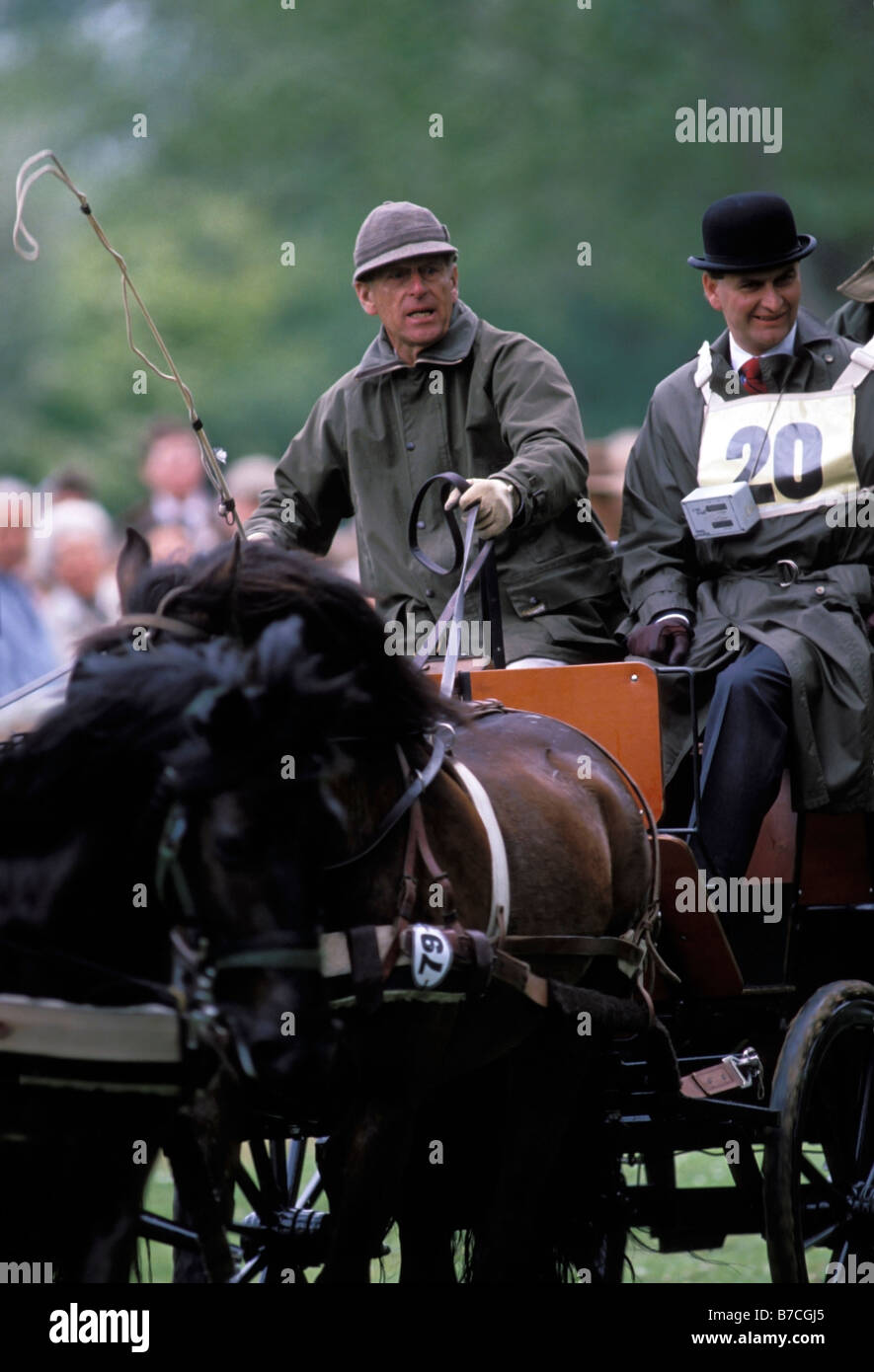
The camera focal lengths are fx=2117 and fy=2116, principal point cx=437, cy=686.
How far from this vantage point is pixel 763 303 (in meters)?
5.12

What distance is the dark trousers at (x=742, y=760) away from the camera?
4734 mm

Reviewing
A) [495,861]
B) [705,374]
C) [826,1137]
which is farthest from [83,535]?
[495,861]

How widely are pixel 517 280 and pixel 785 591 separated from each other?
8186 mm

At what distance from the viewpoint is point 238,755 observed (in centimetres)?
294

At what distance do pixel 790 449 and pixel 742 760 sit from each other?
809 mm

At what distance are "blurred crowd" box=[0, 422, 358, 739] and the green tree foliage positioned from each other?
164 inches

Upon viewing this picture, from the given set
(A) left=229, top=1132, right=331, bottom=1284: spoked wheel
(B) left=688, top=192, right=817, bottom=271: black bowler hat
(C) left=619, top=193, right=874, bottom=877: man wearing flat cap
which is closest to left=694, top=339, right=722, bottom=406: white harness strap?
(C) left=619, top=193, right=874, bottom=877: man wearing flat cap

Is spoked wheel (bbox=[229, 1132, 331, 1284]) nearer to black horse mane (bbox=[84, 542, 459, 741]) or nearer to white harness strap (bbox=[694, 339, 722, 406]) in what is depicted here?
black horse mane (bbox=[84, 542, 459, 741])

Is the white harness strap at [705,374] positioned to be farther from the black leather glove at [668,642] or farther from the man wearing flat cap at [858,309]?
the black leather glove at [668,642]

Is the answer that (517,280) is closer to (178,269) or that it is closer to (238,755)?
(178,269)

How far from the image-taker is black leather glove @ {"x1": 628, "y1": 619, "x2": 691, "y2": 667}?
16.3ft

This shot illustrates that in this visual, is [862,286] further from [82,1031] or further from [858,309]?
[82,1031]

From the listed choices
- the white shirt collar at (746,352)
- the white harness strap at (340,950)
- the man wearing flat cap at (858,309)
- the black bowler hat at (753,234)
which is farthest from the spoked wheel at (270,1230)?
the man wearing flat cap at (858,309)
